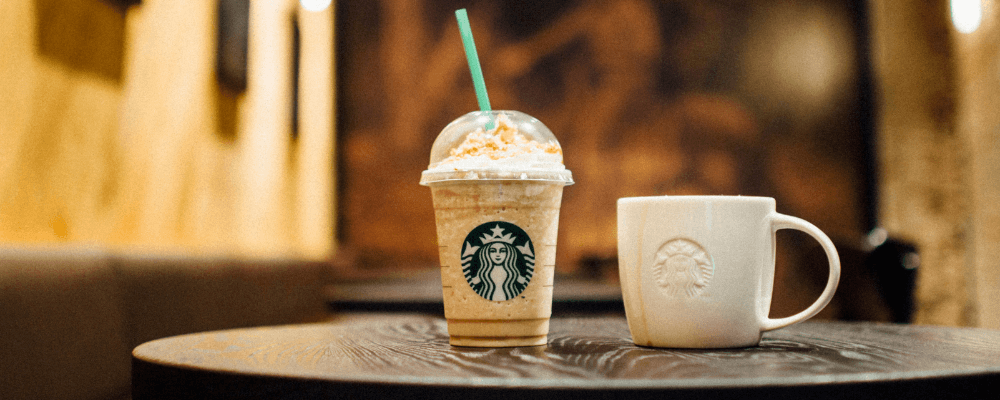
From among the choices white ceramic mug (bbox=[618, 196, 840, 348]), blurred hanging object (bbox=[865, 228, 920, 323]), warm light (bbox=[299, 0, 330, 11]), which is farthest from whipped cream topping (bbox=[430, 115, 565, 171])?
warm light (bbox=[299, 0, 330, 11])

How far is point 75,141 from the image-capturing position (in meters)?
1.59

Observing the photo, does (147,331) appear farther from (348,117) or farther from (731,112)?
(731,112)

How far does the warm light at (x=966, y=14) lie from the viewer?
11.6 ft

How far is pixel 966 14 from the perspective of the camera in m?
3.65

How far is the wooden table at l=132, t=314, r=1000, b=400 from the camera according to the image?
447 mm

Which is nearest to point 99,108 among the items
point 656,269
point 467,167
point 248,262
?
point 248,262

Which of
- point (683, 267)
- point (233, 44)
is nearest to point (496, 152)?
point (683, 267)

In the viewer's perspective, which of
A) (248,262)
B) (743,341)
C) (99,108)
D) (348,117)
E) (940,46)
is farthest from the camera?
(348,117)

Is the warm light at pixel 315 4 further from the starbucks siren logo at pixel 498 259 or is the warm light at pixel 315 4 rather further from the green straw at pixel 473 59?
the starbucks siren logo at pixel 498 259

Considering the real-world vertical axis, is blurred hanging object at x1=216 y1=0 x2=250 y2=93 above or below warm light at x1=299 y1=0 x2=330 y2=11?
below

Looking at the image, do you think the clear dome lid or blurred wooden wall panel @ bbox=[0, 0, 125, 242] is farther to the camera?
blurred wooden wall panel @ bbox=[0, 0, 125, 242]

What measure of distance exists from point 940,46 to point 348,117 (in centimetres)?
330

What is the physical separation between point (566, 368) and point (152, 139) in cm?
173

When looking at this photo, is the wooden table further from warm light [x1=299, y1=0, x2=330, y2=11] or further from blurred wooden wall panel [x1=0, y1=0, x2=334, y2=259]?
warm light [x1=299, y1=0, x2=330, y2=11]
